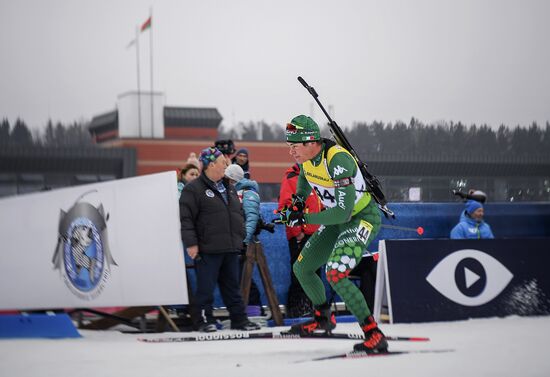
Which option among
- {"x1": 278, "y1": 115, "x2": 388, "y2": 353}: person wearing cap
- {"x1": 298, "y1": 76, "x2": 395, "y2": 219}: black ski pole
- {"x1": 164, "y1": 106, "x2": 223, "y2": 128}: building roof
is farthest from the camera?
{"x1": 164, "y1": 106, "x2": 223, "y2": 128}: building roof

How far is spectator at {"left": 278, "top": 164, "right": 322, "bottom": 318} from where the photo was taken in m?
8.53

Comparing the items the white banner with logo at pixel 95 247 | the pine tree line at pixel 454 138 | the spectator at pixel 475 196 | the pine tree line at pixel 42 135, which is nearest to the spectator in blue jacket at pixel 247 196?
the white banner with logo at pixel 95 247

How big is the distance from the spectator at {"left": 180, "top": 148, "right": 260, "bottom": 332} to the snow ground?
543 mm

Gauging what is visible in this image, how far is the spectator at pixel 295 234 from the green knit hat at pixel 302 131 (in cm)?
226

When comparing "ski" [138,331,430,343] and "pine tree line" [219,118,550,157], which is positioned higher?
"pine tree line" [219,118,550,157]

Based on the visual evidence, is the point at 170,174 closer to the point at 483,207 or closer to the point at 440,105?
the point at 483,207

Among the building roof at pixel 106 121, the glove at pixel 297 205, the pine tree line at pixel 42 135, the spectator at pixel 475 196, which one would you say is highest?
the building roof at pixel 106 121

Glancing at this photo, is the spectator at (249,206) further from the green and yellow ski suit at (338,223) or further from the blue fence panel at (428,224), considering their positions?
the green and yellow ski suit at (338,223)

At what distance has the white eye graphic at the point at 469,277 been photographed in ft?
28.6

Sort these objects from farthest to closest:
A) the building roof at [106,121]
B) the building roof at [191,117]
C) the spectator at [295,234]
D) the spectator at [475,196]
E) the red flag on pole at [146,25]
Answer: the building roof at [191,117], the building roof at [106,121], the red flag on pole at [146,25], the spectator at [475,196], the spectator at [295,234]

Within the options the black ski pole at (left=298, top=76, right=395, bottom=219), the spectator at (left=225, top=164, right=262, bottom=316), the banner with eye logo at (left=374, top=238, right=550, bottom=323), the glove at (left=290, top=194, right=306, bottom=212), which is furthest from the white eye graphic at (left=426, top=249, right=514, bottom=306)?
the glove at (left=290, top=194, right=306, bottom=212)

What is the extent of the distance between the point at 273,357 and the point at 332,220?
108cm

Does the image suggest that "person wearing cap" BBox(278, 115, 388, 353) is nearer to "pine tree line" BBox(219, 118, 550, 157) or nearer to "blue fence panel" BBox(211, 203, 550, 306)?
"blue fence panel" BBox(211, 203, 550, 306)

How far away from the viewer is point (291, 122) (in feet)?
20.1
